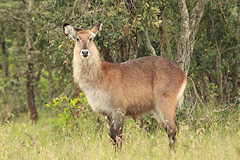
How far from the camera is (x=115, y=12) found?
562 centimetres

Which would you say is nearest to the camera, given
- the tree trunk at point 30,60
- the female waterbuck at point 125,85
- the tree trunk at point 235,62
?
the female waterbuck at point 125,85

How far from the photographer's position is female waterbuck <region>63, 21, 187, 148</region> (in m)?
4.94

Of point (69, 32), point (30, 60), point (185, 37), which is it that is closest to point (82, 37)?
point (69, 32)

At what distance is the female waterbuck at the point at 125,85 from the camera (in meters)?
4.94

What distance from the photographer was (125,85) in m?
5.09

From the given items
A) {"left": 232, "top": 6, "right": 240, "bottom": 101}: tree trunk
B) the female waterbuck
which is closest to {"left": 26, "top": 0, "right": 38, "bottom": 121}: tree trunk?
the female waterbuck

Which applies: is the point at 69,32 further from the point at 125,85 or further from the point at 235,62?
the point at 235,62

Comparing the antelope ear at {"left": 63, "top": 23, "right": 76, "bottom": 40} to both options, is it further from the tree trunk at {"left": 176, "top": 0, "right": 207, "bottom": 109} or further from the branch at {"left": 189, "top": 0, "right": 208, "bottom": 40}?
the branch at {"left": 189, "top": 0, "right": 208, "bottom": 40}

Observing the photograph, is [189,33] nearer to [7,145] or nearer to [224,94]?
[224,94]

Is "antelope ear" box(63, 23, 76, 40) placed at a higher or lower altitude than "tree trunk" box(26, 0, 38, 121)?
higher

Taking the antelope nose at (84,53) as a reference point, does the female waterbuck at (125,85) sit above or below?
below

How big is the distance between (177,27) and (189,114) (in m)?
2.41

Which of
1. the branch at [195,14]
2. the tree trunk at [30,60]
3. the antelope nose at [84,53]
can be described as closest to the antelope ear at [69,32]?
the antelope nose at [84,53]

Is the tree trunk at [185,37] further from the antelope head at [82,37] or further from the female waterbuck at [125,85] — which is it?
the antelope head at [82,37]
